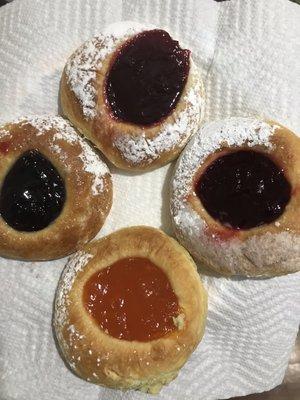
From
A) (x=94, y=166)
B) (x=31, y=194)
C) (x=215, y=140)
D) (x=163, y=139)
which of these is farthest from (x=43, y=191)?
(x=215, y=140)

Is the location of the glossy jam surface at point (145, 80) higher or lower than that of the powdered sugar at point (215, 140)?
higher

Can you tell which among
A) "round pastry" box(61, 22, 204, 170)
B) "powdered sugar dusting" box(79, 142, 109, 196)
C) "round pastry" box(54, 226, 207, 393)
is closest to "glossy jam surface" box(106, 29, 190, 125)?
"round pastry" box(61, 22, 204, 170)

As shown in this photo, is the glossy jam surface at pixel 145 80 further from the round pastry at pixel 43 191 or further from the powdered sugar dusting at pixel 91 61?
the round pastry at pixel 43 191

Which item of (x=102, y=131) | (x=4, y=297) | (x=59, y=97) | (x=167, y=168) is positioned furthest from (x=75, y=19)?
(x=4, y=297)

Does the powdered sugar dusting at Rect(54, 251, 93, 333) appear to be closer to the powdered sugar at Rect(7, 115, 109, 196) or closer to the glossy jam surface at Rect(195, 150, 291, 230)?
the powdered sugar at Rect(7, 115, 109, 196)

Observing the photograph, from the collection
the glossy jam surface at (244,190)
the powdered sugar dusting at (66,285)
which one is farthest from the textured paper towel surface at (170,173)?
the glossy jam surface at (244,190)

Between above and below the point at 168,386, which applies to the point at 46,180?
above

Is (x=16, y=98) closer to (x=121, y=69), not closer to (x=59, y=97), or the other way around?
(x=59, y=97)
